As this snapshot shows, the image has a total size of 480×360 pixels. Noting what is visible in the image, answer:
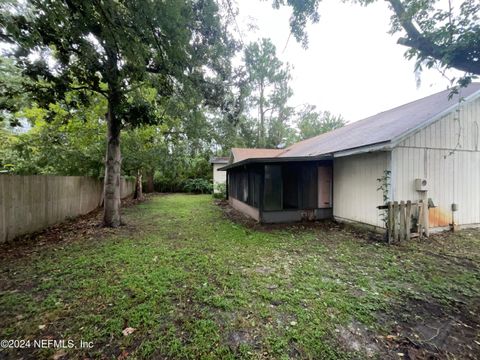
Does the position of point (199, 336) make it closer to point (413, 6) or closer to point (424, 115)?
point (413, 6)

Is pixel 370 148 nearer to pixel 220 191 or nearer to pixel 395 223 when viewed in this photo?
pixel 395 223

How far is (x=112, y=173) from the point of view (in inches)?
270

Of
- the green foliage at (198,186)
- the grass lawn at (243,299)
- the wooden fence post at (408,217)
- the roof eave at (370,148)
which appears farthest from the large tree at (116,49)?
the green foliage at (198,186)

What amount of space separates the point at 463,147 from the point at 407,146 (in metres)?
→ 2.35

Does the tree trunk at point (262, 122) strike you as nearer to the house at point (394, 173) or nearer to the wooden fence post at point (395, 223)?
the house at point (394, 173)

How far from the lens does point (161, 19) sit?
350 centimetres

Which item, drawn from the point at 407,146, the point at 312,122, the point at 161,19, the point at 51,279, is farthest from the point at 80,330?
the point at 312,122

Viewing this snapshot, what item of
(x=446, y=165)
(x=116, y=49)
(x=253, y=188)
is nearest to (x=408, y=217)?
(x=446, y=165)

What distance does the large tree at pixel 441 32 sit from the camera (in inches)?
116

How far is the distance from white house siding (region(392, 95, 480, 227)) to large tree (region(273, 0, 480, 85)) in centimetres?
321

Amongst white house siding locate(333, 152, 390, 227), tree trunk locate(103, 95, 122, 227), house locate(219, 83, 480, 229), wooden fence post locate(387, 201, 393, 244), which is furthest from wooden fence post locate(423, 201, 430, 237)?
tree trunk locate(103, 95, 122, 227)

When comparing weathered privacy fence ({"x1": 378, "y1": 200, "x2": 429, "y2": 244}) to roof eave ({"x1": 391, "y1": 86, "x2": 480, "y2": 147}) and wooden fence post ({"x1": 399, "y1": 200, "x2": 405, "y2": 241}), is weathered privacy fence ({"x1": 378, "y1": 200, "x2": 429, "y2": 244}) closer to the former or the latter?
wooden fence post ({"x1": 399, "y1": 200, "x2": 405, "y2": 241})

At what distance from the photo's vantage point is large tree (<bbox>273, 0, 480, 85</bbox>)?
2.95 m

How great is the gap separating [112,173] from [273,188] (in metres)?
5.32
